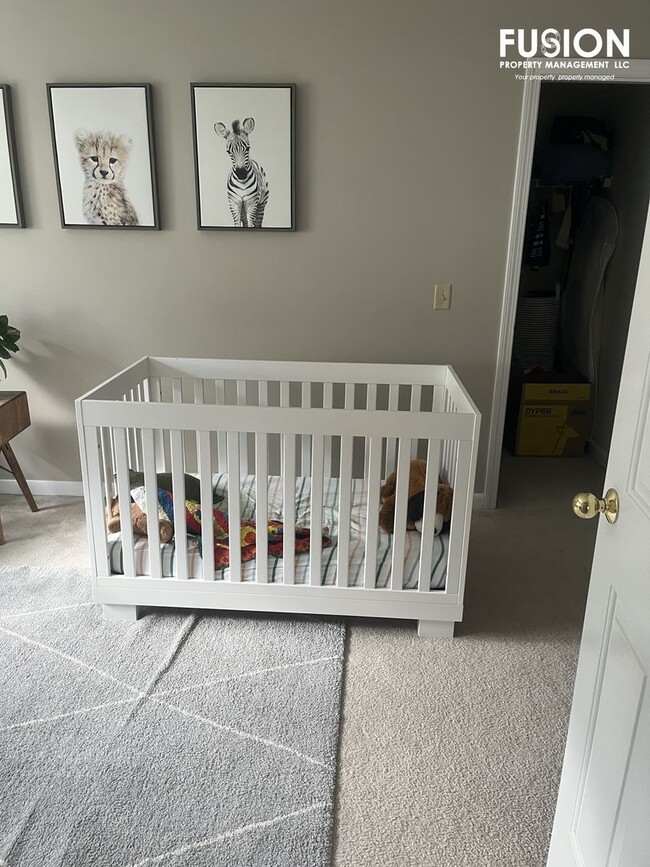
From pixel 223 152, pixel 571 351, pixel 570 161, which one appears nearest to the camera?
pixel 223 152

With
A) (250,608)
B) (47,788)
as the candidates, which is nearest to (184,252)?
(250,608)

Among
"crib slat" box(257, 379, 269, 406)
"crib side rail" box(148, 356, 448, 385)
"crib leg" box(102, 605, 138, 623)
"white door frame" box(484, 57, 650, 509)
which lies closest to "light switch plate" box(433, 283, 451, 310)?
"white door frame" box(484, 57, 650, 509)

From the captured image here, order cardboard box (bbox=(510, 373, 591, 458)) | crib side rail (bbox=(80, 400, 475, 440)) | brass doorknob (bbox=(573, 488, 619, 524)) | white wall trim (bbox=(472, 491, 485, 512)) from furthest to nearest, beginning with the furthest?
cardboard box (bbox=(510, 373, 591, 458)) < white wall trim (bbox=(472, 491, 485, 512)) < crib side rail (bbox=(80, 400, 475, 440)) < brass doorknob (bbox=(573, 488, 619, 524))

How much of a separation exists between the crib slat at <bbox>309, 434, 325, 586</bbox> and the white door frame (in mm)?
1328

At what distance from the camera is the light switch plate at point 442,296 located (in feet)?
9.67

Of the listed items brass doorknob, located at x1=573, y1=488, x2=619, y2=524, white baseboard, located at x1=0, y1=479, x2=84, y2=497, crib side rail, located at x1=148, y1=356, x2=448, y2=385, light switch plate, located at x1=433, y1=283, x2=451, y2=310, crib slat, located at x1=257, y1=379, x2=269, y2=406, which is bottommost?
white baseboard, located at x1=0, y1=479, x2=84, y2=497

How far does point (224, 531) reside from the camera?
7.59 ft

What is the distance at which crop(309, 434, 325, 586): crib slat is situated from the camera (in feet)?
6.60

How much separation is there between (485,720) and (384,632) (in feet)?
1.57

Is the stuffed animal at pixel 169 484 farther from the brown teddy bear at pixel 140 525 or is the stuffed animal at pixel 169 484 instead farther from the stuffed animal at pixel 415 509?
the stuffed animal at pixel 415 509

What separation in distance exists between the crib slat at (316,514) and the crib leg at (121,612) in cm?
63

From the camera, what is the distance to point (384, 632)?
→ 2.22 meters

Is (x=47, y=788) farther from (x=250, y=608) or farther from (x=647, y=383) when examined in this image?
(x=647, y=383)

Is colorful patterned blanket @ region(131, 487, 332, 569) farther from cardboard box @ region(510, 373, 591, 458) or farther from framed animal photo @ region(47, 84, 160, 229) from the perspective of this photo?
cardboard box @ region(510, 373, 591, 458)
